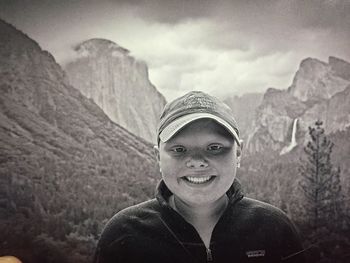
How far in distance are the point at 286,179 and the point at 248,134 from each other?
15.9 inches

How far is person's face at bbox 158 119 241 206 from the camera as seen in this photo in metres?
2.70

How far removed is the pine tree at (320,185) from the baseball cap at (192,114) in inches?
32.7

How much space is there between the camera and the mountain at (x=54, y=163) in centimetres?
312

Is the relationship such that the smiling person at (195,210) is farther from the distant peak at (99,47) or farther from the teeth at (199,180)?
the distant peak at (99,47)

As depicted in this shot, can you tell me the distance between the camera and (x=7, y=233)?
314 centimetres

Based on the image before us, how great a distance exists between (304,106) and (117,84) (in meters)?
1.32

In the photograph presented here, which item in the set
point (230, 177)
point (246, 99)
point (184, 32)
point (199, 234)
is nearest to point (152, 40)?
point (184, 32)

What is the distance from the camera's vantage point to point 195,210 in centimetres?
281

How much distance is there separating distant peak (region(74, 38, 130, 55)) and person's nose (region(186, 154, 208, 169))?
1.01m

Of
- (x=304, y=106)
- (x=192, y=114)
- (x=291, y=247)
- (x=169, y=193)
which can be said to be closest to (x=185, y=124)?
(x=192, y=114)

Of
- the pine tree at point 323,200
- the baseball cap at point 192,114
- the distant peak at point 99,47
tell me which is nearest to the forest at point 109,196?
the pine tree at point 323,200

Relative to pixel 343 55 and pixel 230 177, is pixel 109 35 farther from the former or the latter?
pixel 343 55

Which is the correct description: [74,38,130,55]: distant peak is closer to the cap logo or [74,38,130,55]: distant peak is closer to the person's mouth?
the cap logo

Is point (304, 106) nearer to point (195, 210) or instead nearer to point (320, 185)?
point (320, 185)
